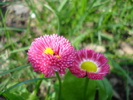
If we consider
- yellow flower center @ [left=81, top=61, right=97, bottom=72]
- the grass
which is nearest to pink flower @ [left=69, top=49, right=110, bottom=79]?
yellow flower center @ [left=81, top=61, right=97, bottom=72]

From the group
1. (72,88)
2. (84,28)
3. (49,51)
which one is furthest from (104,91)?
(84,28)

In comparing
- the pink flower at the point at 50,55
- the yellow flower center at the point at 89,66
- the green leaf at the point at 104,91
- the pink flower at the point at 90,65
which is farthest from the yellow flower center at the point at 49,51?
the green leaf at the point at 104,91

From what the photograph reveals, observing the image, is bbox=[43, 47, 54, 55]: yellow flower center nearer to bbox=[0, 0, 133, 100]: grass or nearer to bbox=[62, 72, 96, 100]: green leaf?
bbox=[62, 72, 96, 100]: green leaf

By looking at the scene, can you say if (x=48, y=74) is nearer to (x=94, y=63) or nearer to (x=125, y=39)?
(x=94, y=63)

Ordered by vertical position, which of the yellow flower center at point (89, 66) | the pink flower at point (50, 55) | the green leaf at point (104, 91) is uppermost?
the pink flower at point (50, 55)

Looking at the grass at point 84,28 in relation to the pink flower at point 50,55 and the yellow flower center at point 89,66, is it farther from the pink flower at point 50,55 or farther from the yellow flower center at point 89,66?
the pink flower at point 50,55

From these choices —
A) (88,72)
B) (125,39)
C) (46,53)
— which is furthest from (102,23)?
(46,53)

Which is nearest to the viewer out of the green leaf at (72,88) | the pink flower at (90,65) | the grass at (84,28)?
the pink flower at (90,65)
